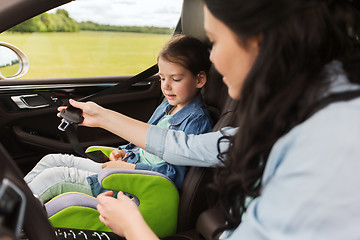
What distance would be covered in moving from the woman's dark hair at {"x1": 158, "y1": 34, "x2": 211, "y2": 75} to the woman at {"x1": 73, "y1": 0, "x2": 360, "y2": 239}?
886mm

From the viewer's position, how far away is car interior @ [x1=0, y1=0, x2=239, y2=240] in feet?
4.36

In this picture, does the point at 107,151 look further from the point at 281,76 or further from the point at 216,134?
the point at 281,76

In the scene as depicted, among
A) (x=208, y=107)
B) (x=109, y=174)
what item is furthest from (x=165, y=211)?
(x=208, y=107)

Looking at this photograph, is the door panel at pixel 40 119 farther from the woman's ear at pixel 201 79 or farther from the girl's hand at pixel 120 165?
the woman's ear at pixel 201 79

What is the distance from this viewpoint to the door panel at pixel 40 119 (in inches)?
86.7

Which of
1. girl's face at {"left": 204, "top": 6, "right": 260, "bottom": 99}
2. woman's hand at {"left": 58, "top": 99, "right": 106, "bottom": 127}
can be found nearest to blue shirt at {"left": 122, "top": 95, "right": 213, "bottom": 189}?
woman's hand at {"left": 58, "top": 99, "right": 106, "bottom": 127}

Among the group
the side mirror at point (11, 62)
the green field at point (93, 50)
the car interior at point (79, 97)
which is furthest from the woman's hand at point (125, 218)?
the green field at point (93, 50)

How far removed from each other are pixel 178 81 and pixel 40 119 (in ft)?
3.26

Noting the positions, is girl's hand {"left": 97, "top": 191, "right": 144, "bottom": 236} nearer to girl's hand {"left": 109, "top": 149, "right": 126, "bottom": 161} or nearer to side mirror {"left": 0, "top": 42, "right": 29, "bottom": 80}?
girl's hand {"left": 109, "top": 149, "right": 126, "bottom": 161}

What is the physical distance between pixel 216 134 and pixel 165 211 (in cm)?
37

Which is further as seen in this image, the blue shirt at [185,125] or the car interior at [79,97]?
the blue shirt at [185,125]

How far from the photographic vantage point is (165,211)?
145 centimetres

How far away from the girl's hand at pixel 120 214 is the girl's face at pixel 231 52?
43 cm

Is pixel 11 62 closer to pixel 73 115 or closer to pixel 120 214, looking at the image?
pixel 73 115
